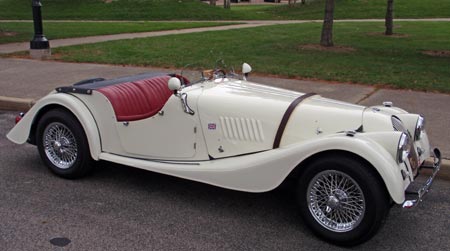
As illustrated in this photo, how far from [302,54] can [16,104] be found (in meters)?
6.81

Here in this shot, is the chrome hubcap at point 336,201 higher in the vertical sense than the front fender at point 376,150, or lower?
lower

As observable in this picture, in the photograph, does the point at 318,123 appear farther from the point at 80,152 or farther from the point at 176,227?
the point at 80,152

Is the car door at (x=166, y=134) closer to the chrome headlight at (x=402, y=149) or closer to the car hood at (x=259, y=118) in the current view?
the car hood at (x=259, y=118)

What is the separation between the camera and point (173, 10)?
2689 centimetres

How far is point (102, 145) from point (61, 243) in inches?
49.2

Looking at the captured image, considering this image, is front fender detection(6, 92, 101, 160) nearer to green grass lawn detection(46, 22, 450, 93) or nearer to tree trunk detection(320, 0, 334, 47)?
green grass lawn detection(46, 22, 450, 93)

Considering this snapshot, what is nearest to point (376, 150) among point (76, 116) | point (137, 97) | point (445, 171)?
point (445, 171)

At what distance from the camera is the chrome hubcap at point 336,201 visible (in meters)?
3.66

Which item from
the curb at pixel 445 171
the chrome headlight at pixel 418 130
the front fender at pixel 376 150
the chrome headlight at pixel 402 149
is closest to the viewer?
the front fender at pixel 376 150

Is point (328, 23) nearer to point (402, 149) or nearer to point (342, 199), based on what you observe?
point (402, 149)

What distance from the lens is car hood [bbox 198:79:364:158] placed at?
3998 mm


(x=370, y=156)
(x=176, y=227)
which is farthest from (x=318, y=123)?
(x=176, y=227)

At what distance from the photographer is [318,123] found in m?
3.99

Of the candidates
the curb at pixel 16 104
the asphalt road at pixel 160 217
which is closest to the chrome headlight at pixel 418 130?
the asphalt road at pixel 160 217
